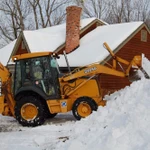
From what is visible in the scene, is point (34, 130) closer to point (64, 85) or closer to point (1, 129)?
point (1, 129)

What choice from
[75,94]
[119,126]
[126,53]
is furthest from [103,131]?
[126,53]

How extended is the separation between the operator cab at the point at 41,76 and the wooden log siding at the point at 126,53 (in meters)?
9.31

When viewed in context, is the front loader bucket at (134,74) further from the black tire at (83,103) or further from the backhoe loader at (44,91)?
the black tire at (83,103)

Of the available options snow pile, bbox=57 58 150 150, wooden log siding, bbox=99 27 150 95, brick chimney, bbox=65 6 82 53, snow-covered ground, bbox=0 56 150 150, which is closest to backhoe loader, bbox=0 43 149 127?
snow-covered ground, bbox=0 56 150 150

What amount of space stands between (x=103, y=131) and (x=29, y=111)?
4.12 metres

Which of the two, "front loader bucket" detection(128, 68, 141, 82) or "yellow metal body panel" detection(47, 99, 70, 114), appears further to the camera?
"front loader bucket" detection(128, 68, 141, 82)

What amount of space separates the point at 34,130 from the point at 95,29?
1637cm

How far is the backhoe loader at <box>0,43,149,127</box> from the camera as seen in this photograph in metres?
10.9

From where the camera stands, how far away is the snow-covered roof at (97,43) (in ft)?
65.0

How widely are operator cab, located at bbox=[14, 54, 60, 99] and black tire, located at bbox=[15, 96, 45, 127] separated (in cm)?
35

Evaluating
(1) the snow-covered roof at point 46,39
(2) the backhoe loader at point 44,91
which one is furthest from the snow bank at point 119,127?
(1) the snow-covered roof at point 46,39

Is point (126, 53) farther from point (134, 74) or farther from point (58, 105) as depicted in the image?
point (58, 105)

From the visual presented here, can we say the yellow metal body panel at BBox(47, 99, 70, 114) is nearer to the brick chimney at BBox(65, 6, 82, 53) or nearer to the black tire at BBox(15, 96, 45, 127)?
the black tire at BBox(15, 96, 45, 127)

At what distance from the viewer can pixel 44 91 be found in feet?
36.0
